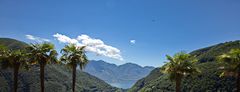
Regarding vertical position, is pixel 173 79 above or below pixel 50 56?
below

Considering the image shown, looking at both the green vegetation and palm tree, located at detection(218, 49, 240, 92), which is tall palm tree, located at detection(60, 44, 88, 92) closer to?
the green vegetation

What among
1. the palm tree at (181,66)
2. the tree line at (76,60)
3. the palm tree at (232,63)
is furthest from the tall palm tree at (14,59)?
the palm tree at (232,63)

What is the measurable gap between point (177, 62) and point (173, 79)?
1.81m

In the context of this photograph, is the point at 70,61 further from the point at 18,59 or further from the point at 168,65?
the point at 168,65

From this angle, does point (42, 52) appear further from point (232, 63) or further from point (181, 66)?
point (232, 63)

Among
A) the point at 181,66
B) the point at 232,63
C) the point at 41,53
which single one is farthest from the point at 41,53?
the point at 232,63

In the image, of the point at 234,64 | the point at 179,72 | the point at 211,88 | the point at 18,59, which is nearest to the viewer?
the point at 234,64

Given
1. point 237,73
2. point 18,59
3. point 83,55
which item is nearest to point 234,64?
point 237,73

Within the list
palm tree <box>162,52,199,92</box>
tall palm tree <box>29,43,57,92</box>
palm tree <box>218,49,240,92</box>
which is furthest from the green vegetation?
palm tree <box>218,49,240,92</box>

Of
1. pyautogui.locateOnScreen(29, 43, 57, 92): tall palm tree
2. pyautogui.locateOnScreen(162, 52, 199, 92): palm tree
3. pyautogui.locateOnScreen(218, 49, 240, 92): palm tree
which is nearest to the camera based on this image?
pyautogui.locateOnScreen(218, 49, 240, 92): palm tree

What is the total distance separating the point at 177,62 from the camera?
31.9 metres

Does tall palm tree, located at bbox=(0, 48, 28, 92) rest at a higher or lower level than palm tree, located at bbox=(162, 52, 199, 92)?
higher

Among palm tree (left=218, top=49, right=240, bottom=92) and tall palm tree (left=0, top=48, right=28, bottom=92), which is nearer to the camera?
palm tree (left=218, top=49, right=240, bottom=92)

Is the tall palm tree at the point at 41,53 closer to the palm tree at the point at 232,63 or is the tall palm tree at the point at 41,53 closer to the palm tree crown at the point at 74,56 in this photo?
the palm tree crown at the point at 74,56
